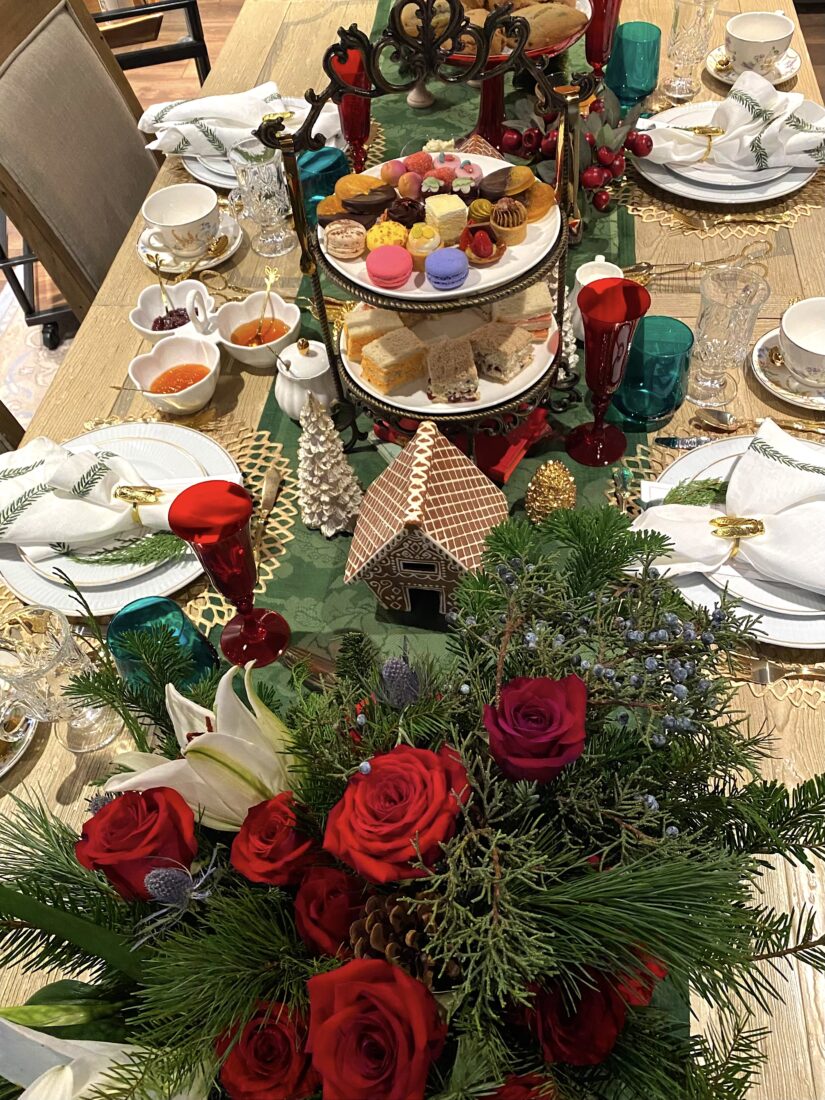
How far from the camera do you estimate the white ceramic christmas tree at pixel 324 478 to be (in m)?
0.93

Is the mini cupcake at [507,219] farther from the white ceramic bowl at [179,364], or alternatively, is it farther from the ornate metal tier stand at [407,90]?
the white ceramic bowl at [179,364]

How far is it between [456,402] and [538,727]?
0.62m

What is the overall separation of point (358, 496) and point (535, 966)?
689mm

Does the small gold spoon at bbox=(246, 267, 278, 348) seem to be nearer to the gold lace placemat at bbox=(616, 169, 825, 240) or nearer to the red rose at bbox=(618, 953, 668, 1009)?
the gold lace placemat at bbox=(616, 169, 825, 240)

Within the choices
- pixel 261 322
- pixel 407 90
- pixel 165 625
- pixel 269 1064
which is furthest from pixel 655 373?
pixel 269 1064

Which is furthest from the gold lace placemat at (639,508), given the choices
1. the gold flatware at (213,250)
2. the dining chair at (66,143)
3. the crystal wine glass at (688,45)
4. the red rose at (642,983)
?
the dining chair at (66,143)

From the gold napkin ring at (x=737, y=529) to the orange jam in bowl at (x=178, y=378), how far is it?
70 cm

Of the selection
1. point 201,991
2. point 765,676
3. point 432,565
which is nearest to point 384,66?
point 432,565

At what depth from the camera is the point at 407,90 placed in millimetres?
831

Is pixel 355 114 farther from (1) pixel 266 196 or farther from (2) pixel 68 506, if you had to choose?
(2) pixel 68 506

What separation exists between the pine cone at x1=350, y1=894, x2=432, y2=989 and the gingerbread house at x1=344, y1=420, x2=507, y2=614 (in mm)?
428

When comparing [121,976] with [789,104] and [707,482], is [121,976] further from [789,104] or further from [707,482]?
[789,104]

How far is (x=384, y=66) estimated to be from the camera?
68.7 inches

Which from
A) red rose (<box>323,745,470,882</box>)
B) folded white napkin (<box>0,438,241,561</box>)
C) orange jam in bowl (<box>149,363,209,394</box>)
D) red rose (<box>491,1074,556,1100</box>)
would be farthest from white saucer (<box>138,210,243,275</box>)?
red rose (<box>491,1074,556,1100</box>)
